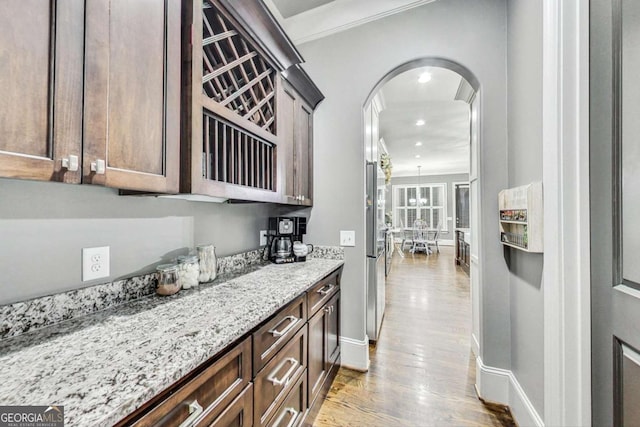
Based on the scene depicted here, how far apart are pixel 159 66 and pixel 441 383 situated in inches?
101

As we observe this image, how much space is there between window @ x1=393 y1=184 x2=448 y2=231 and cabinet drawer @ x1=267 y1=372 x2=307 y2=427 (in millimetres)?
9266

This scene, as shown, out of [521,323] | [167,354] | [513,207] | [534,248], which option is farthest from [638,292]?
[167,354]

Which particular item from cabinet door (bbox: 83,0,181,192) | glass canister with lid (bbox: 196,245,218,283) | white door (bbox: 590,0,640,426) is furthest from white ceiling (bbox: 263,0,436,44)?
glass canister with lid (bbox: 196,245,218,283)

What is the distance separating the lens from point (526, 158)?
4.77ft

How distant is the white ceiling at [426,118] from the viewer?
3.31m

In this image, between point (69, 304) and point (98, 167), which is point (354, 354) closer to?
point (69, 304)

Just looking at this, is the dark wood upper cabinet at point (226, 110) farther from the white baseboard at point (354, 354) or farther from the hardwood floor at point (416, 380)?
the hardwood floor at point (416, 380)

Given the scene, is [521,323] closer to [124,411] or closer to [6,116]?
[124,411]

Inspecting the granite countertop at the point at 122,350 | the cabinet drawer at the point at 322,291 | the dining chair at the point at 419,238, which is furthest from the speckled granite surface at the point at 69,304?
the dining chair at the point at 419,238

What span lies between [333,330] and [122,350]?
1476mm

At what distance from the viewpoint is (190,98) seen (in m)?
1.03

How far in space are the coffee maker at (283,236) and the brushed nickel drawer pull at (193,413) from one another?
4.11ft

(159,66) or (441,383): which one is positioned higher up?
(159,66)

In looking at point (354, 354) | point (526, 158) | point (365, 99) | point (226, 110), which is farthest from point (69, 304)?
point (526, 158)
